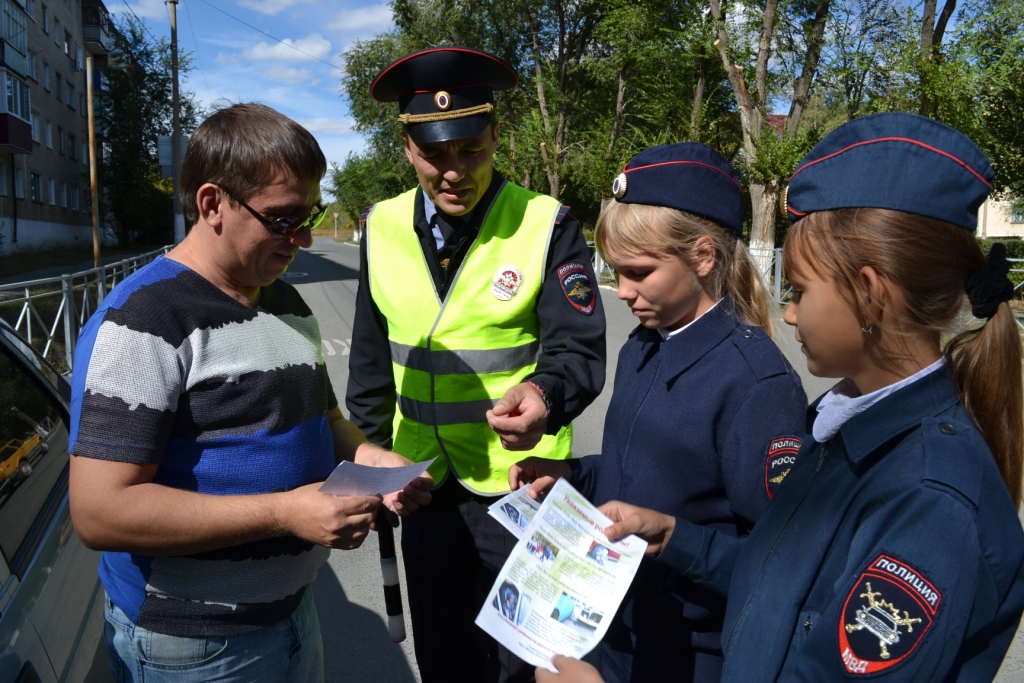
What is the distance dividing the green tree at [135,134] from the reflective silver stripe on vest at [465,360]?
39461 millimetres

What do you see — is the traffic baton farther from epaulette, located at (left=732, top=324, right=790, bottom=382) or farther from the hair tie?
the hair tie

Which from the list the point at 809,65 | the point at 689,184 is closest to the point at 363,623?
the point at 689,184

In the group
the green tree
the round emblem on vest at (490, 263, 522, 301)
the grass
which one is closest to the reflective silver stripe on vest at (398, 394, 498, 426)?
the round emblem on vest at (490, 263, 522, 301)

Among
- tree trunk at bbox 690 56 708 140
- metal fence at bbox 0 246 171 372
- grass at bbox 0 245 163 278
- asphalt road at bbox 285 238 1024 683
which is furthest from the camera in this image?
grass at bbox 0 245 163 278

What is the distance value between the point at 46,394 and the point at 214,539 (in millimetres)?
1312

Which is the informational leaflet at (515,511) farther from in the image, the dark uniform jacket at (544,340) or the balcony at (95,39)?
the balcony at (95,39)

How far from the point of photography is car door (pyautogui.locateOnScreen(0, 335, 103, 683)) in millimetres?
1775

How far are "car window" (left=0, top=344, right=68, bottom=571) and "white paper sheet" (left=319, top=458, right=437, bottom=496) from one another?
0.87 m

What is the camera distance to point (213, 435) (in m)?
1.59

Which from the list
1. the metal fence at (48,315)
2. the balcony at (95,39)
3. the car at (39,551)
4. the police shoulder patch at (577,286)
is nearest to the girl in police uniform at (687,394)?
the police shoulder patch at (577,286)

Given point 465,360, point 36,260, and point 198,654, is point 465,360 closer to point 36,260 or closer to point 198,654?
point 198,654

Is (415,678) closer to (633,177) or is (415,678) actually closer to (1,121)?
(633,177)

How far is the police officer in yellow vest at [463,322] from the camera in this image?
227 centimetres

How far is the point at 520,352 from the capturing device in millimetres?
2336
